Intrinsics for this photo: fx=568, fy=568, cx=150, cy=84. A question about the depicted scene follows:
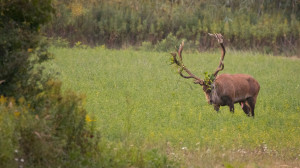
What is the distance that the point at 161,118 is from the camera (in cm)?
1396

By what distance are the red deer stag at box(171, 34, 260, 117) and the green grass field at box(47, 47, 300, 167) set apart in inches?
14.7

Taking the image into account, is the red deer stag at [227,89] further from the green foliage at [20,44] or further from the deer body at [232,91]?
the green foliage at [20,44]

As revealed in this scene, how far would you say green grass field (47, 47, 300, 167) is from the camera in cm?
1087

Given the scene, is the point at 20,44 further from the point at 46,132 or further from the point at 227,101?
the point at 227,101

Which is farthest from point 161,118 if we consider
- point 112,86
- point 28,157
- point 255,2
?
point 255,2

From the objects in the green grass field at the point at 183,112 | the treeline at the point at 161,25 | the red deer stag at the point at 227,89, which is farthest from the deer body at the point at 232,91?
the treeline at the point at 161,25

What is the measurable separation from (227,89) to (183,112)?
1.34m

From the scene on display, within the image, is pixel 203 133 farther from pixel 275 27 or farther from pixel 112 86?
pixel 275 27

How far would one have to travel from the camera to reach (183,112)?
14.7 m

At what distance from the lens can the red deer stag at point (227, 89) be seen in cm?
1396

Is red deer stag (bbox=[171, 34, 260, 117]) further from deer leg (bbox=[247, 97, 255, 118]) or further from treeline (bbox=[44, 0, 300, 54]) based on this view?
treeline (bbox=[44, 0, 300, 54])

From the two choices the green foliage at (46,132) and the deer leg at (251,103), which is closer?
the green foliage at (46,132)

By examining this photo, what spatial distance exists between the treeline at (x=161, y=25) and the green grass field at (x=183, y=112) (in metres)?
7.72

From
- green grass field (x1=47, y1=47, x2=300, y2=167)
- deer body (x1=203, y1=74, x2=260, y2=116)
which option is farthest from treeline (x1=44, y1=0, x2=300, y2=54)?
deer body (x1=203, y1=74, x2=260, y2=116)
